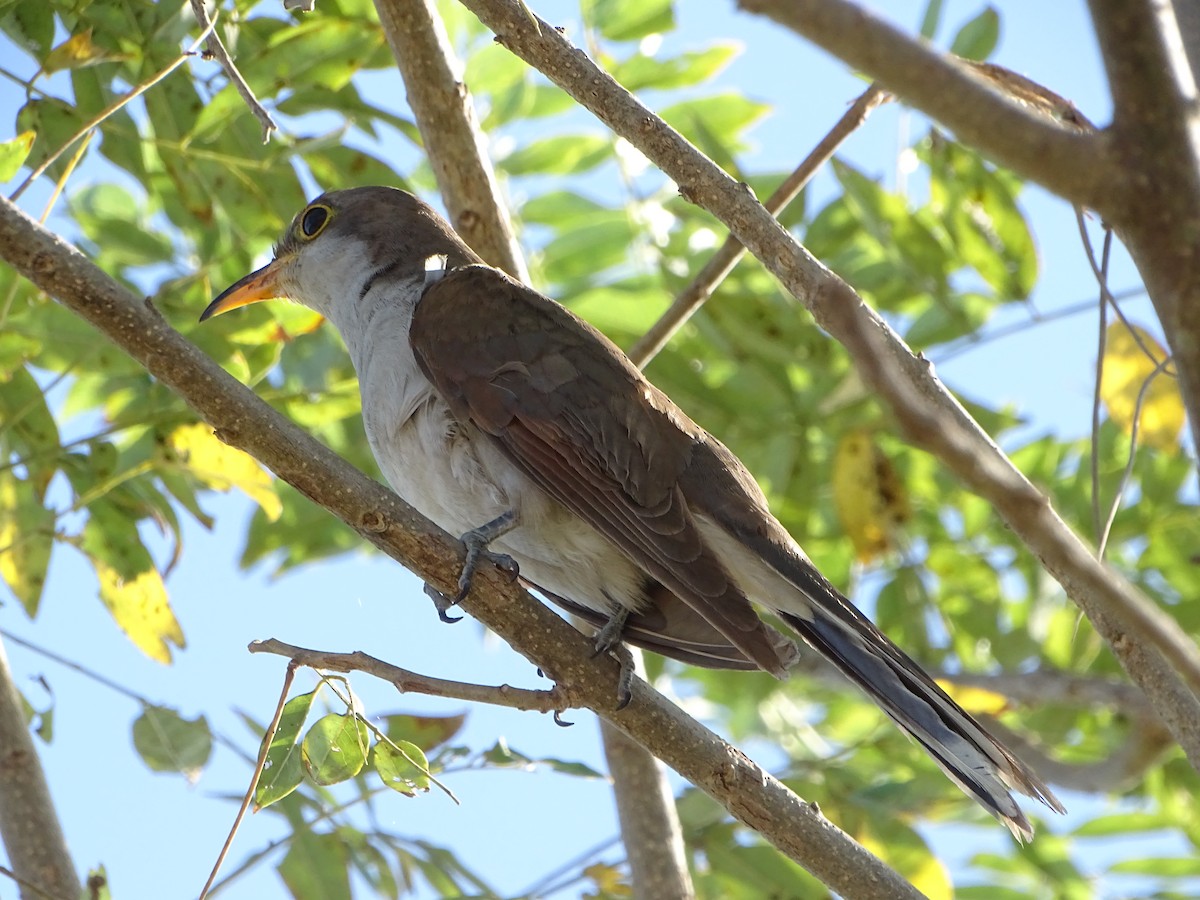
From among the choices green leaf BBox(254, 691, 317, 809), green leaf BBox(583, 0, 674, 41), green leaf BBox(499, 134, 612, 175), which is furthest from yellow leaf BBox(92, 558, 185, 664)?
green leaf BBox(583, 0, 674, 41)

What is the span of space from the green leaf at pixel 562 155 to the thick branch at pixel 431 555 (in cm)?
241

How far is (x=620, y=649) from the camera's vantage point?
3184mm

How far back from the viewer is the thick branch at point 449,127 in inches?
134

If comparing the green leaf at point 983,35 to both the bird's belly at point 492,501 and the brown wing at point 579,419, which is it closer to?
the brown wing at point 579,419

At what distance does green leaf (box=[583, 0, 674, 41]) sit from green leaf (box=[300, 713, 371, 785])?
8.88ft

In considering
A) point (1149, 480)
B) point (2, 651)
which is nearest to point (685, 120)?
point (1149, 480)

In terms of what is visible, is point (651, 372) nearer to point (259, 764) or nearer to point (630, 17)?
point (630, 17)

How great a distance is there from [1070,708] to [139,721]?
3448mm

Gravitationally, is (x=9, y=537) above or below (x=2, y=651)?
above

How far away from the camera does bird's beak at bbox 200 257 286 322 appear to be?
4.00 metres

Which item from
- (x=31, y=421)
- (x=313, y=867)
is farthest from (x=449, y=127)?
(x=313, y=867)

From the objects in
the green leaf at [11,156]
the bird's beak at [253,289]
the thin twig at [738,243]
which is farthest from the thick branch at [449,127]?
the green leaf at [11,156]

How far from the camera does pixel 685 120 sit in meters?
4.53

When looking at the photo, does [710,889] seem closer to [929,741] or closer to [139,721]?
[929,741]
